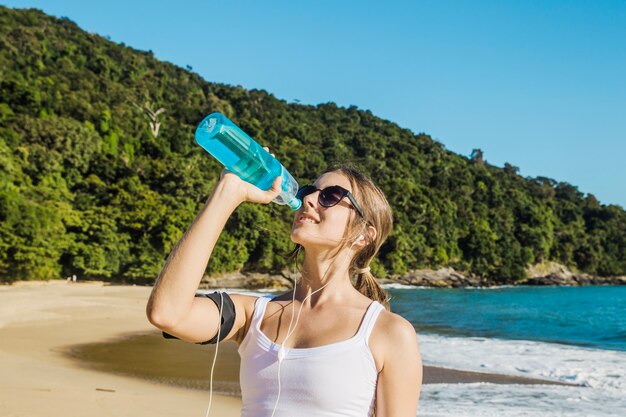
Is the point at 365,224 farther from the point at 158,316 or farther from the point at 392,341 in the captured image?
the point at 158,316

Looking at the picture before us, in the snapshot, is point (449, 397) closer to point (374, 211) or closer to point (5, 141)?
point (374, 211)

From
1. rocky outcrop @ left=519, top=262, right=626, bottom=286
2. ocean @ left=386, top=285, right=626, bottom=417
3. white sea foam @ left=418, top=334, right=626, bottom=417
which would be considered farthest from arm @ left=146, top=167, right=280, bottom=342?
rocky outcrop @ left=519, top=262, right=626, bottom=286

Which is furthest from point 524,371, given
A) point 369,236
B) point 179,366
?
point 369,236

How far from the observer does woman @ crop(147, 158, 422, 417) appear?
1.60 meters

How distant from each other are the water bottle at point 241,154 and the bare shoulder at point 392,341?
1.62ft

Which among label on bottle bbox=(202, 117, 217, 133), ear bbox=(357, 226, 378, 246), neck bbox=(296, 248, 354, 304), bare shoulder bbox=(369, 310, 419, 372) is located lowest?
bare shoulder bbox=(369, 310, 419, 372)

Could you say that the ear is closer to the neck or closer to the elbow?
the neck

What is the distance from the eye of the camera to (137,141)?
62344 mm

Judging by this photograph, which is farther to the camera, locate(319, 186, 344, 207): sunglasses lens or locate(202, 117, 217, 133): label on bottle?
locate(319, 186, 344, 207): sunglasses lens

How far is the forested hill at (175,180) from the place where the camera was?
43.2 m

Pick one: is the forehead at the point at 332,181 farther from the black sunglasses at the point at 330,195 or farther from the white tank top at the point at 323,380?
the white tank top at the point at 323,380

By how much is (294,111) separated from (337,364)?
104428 millimetres

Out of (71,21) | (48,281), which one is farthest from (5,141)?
(71,21)

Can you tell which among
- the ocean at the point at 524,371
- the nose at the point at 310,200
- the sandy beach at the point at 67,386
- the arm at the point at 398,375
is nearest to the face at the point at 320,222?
the nose at the point at 310,200
